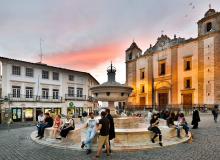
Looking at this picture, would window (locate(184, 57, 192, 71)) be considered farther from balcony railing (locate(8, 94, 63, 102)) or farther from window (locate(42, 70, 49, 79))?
window (locate(42, 70, 49, 79))

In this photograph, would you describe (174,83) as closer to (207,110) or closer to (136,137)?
(207,110)

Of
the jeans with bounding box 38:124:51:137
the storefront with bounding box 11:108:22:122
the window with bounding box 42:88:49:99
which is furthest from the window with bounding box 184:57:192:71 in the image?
the jeans with bounding box 38:124:51:137

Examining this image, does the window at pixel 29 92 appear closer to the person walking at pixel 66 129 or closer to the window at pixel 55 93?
the window at pixel 55 93

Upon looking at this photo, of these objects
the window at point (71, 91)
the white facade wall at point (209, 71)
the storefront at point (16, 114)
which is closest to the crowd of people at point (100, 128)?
the storefront at point (16, 114)

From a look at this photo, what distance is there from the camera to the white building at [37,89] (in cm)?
3234

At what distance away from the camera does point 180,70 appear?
130 ft

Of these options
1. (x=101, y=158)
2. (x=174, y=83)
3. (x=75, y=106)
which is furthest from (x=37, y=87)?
(x=101, y=158)

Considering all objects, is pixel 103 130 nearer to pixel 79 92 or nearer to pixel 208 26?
pixel 208 26

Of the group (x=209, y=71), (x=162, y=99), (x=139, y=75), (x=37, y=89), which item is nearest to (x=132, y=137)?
(x=209, y=71)

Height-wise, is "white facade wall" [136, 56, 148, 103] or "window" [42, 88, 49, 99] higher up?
"white facade wall" [136, 56, 148, 103]

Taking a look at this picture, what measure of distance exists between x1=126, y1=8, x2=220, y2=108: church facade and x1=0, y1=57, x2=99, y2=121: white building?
1100 centimetres

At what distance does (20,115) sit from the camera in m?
33.6

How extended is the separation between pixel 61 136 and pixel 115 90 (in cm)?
478

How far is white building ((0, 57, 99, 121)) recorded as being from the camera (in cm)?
3234
